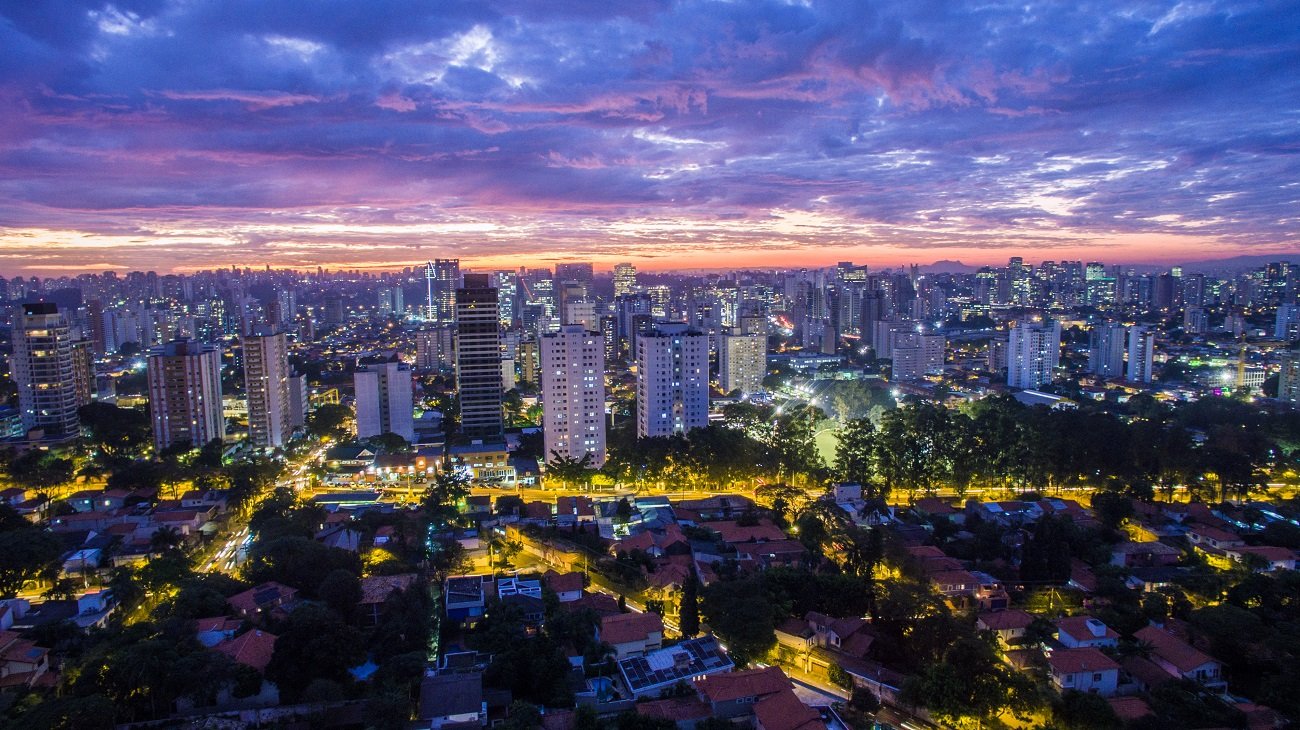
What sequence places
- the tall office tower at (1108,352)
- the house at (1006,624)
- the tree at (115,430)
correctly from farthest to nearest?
the tall office tower at (1108,352) → the tree at (115,430) → the house at (1006,624)

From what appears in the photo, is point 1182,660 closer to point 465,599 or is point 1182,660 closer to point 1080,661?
point 1080,661

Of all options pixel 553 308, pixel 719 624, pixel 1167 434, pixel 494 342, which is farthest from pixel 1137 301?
pixel 719 624

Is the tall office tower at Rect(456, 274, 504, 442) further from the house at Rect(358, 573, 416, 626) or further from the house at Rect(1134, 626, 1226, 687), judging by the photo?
the house at Rect(1134, 626, 1226, 687)

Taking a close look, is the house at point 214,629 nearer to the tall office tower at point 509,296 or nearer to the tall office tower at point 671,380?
the tall office tower at point 671,380

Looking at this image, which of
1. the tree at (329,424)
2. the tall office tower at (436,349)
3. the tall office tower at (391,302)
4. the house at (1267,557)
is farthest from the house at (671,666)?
the tall office tower at (391,302)

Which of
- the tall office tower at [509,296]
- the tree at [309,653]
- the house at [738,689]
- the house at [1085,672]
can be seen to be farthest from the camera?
the tall office tower at [509,296]

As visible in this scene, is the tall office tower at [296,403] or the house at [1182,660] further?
the tall office tower at [296,403]

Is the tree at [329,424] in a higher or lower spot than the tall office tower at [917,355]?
lower
